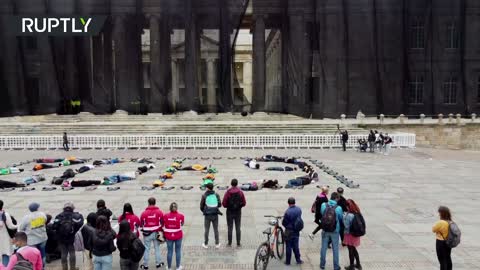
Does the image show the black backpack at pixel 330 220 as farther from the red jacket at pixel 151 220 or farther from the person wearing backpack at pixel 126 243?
the person wearing backpack at pixel 126 243

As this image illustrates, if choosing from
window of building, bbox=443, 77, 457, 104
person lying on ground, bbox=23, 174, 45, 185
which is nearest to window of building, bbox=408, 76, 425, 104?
window of building, bbox=443, 77, 457, 104

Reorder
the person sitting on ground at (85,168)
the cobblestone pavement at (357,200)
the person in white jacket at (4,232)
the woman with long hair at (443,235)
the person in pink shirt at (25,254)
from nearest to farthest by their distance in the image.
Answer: the person in pink shirt at (25,254) < the woman with long hair at (443,235) < the person in white jacket at (4,232) < the cobblestone pavement at (357,200) < the person sitting on ground at (85,168)

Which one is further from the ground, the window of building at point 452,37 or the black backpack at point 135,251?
the window of building at point 452,37

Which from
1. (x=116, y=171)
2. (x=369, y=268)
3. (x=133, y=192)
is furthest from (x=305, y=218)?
(x=116, y=171)

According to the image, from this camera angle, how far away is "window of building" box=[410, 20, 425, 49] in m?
41.2

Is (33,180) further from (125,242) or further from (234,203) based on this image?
(125,242)

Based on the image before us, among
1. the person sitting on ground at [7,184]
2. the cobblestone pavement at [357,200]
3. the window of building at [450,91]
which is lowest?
the cobblestone pavement at [357,200]

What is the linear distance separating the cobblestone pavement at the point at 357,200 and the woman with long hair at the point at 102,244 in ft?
5.44

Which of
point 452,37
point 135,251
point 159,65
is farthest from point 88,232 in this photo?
point 452,37

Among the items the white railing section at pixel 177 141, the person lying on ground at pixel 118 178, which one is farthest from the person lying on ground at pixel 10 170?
the white railing section at pixel 177 141

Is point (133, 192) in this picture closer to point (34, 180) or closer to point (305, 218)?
point (34, 180)

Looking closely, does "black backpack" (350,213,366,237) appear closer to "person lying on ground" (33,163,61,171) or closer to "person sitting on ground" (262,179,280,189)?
"person sitting on ground" (262,179,280,189)

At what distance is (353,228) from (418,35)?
3724 centimetres

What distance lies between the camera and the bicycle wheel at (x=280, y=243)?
920 cm
